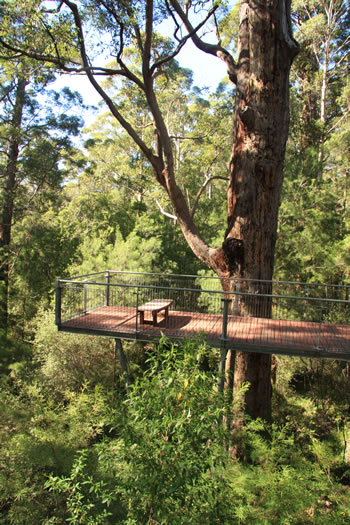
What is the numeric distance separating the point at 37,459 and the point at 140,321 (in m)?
2.26

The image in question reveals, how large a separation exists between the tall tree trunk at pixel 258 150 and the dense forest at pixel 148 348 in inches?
27.2

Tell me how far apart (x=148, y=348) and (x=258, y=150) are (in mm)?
6750

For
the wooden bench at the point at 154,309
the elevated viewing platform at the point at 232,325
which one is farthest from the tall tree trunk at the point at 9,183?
the wooden bench at the point at 154,309

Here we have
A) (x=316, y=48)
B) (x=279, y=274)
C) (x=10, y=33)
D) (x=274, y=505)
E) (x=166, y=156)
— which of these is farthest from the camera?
(x=316, y=48)

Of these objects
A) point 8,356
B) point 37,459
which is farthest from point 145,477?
point 8,356

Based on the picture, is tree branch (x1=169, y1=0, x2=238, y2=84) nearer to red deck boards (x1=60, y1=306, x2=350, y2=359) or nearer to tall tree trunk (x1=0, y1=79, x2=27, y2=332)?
red deck boards (x1=60, y1=306, x2=350, y2=359)

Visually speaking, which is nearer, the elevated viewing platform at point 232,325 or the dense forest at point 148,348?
the dense forest at point 148,348

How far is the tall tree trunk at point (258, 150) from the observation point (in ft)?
19.2

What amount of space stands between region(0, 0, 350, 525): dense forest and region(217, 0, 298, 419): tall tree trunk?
0.69 meters

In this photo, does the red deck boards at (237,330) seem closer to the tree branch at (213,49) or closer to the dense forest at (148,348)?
the dense forest at (148,348)

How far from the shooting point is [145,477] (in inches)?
75.7

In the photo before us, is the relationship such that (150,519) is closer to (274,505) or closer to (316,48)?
(274,505)

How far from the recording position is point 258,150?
5.91 m

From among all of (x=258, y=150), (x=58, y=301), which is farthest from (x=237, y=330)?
(x=258, y=150)
